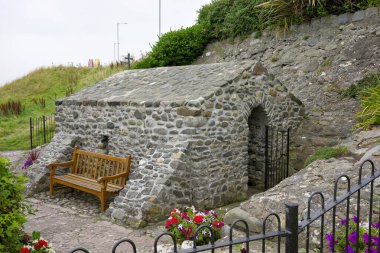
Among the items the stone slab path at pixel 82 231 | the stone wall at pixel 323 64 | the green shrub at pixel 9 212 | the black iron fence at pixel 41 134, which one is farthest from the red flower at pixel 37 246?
the black iron fence at pixel 41 134

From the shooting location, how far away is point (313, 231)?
5328mm

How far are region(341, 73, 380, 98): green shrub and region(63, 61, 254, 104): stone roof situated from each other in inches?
137

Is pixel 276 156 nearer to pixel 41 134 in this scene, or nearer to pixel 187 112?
pixel 187 112

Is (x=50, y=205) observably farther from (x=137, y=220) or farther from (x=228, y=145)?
(x=228, y=145)

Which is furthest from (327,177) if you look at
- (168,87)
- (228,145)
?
(168,87)

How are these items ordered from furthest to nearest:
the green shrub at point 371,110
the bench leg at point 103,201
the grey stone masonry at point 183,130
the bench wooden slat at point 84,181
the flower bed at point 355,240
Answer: the green shrub at point 371,110 < the bench wooden slat at point 84,181 < the bench leg at point 103,201 < the grey stone masonry at point 183,130 < the flower bed at point 355,240

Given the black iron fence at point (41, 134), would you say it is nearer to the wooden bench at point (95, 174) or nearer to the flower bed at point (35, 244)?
the wooden bench at point (95, 174)

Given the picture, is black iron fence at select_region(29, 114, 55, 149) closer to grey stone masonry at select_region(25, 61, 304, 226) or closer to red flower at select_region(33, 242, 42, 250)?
grey stone masonry at select_region(25, 61, 304, 226)

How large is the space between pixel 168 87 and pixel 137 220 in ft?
11.3

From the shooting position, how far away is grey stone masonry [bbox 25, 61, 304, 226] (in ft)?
24.4

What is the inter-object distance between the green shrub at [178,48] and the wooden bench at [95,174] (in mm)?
7723

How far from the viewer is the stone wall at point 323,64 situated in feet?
32.9

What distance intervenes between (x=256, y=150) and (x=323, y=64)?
4.06 metres

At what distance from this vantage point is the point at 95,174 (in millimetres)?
9141
